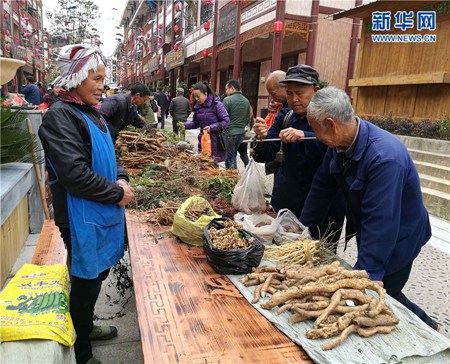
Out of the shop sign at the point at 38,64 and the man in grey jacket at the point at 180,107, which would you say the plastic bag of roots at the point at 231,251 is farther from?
the shop sign at the point at 38,64

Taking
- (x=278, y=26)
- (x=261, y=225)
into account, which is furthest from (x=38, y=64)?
(x=261, y=225)

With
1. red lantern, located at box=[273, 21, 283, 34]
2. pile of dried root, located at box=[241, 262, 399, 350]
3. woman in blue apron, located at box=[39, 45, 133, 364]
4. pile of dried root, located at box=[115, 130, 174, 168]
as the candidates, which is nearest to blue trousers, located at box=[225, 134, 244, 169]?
pile of dried root, located at box=[115, 130, 174, 168]

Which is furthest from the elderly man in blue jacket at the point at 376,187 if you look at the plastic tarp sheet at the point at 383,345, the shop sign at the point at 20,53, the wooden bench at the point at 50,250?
the shop sign at the point at 20,53

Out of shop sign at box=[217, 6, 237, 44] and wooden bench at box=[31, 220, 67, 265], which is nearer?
wooden bench at box=[31, 220, 67, 265]

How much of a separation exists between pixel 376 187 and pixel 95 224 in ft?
4.88

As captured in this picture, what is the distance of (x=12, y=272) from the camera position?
10.2 feet

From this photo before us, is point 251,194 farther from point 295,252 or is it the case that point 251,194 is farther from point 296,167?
point 295,252

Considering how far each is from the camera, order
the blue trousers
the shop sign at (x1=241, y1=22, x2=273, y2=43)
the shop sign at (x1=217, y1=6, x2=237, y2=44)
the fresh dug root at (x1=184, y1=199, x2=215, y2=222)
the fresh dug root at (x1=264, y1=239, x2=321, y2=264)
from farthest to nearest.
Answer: the shop sign at (x1=217, y1=6, x2=237, y2=44) < the shop sign at (x1=241, y1=22, x2=273, y2=43) < the blue trousers < the fresh dug root at (x1=184, y1=199, x2=215, y2=222) < the fresh dug root at (x1=264, y1=239, x2=321, y2=264)

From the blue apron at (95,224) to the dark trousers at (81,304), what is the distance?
12 cm

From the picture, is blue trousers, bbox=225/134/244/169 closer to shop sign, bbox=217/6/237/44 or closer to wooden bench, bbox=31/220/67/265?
wooden bench, bbox=31/220/67/265

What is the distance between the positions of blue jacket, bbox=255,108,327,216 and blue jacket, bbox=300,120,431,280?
A: 58 cm

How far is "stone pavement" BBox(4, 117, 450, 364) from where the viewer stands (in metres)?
2.61

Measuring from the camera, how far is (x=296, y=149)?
285 cm
